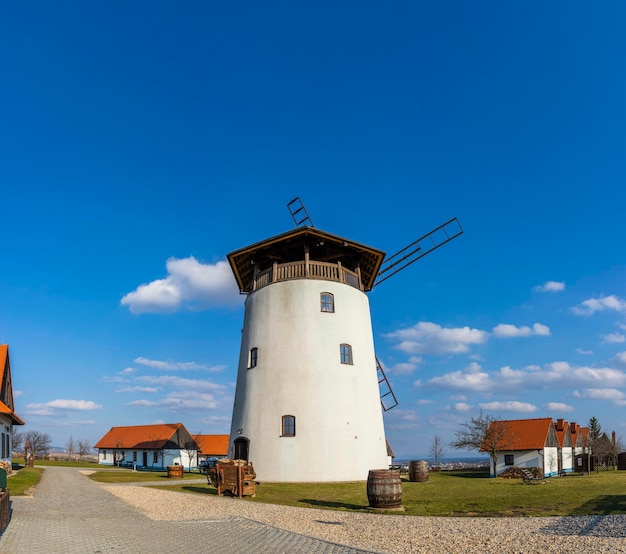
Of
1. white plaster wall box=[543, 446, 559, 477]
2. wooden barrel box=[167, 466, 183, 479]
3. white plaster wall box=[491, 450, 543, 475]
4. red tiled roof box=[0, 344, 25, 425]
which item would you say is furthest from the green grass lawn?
white plaster wall box=[543, 446, 559, 477]

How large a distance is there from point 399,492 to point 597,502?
619 centimetres

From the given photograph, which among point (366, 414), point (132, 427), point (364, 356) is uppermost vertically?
point (364, 356)

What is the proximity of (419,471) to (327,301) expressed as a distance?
34.4ft

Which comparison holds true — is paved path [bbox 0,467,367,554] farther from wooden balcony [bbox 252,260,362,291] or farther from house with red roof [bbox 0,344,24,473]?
house with red roof [bbox 0,344,24,473]

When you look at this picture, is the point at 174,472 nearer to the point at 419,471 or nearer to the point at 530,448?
the point at 419,471

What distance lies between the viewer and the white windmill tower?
24.0 m

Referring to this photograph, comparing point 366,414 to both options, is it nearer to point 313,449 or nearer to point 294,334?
point 313,449

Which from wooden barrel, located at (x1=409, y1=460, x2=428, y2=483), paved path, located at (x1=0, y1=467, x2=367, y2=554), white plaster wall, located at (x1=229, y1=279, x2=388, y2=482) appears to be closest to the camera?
paved path, located at (x1=0, y1=467, x2=367, y2=554)

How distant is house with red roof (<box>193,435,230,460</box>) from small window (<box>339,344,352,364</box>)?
→ 143ft

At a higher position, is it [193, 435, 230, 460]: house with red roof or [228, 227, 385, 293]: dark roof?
[228, 227, 385, 293]: dark roof

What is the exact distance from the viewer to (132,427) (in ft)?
224

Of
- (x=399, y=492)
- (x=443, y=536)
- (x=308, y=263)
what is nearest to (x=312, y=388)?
(x=308, y=263)

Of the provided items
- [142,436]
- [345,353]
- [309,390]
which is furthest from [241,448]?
[142,436]

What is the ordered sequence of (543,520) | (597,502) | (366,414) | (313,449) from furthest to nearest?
(366,414) < (313,449) < (597,502) < (543,520)
